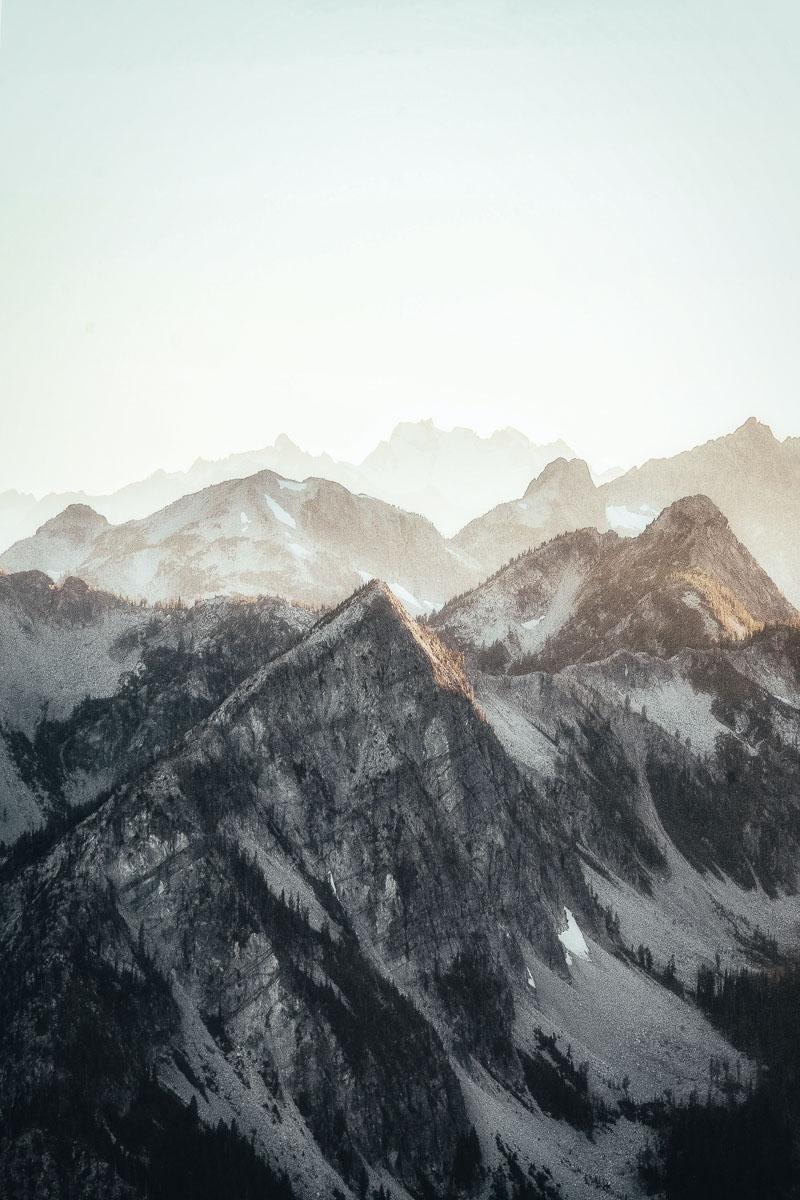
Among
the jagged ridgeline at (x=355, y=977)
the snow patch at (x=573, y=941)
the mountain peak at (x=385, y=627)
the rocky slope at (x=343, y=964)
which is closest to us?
the jagged ridgeline at (x=355, y=977)

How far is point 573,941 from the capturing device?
167 meters

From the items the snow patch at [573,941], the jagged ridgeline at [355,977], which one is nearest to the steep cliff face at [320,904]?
the jagged ridgeline at [355,977]

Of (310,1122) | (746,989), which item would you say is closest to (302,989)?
(310,1122)

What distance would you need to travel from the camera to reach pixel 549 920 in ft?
545

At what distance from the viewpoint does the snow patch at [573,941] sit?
165 meters

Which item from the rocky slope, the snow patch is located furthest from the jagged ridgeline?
the snow patch

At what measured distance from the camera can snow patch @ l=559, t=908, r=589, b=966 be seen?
164875mm

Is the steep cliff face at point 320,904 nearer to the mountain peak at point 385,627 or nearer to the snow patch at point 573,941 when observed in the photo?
the mountain peak at point 385,627

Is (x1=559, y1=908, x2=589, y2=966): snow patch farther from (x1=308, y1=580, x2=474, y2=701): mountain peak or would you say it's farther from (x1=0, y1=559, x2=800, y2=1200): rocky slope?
(x1=308, y1=580, x2=474, y2=701): mountain peak

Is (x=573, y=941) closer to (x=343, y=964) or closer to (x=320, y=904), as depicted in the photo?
(x=320, y=904)

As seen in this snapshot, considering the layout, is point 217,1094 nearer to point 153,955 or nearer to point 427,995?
point 153,955

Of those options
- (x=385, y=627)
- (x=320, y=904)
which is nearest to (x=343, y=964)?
(x=320, y=904)

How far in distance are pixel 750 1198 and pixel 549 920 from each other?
161 ft

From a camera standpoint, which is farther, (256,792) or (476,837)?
(476,837)
